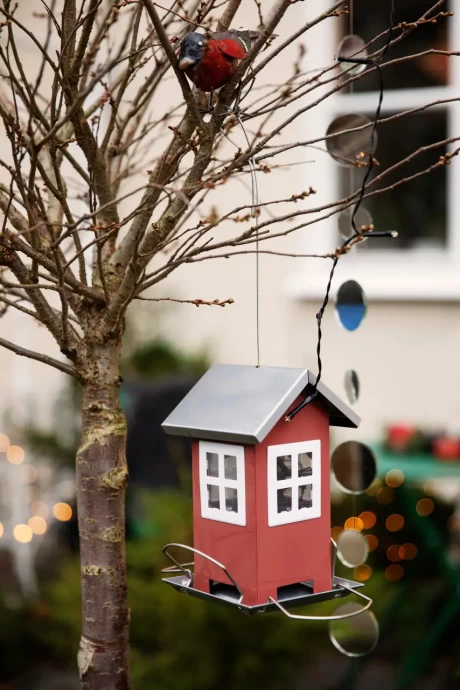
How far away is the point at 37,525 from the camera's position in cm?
471

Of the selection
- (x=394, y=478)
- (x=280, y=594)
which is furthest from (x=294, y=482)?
(x=394, y=478)

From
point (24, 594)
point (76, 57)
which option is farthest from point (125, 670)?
point (24, 594)

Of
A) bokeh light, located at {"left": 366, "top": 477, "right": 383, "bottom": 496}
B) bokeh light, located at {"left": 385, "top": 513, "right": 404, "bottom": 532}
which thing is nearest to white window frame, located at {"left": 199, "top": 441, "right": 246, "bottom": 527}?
bokeh light, located at {"left": 366, "top": 477, "right": 383, "bottom": 496}

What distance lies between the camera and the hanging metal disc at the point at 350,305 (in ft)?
6.40

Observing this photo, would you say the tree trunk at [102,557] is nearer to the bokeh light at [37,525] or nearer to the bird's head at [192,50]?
the bird's head at [192,50]

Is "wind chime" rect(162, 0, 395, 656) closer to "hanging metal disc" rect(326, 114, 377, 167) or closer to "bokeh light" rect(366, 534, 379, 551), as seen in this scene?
"hanging metal disc" rect(326, 114, 377, 167)

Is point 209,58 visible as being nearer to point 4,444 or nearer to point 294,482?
point 294,482

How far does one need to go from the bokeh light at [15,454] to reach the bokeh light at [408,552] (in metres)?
1.96

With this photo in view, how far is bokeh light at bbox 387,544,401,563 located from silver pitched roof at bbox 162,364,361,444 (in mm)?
2374

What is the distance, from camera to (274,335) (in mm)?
4816

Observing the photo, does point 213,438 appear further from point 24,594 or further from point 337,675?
point 24,594

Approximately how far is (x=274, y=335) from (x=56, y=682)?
6.41ft

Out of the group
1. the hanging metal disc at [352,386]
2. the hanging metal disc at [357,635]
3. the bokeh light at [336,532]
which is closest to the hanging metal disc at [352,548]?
the hanging metal disc at [357,635]

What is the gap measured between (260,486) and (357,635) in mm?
652
